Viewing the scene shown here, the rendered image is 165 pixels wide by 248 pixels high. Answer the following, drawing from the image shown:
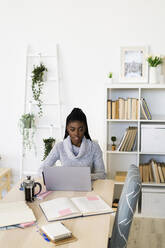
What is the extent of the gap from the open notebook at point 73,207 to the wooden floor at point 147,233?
44.5 inches

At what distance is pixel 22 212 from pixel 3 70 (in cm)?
238

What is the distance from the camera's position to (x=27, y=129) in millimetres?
3586

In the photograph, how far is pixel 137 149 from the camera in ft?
10.9

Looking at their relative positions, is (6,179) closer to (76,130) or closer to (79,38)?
(76,130)

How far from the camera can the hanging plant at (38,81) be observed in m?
3.46

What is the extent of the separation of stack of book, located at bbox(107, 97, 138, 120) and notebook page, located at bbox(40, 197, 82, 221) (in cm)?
165

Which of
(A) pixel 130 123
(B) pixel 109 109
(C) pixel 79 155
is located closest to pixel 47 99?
(B) pixel 109 109

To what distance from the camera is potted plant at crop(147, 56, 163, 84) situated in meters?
3.24

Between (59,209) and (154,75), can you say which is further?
(154,75)

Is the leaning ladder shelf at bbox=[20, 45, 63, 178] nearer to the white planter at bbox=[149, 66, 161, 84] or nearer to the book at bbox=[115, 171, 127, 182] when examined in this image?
the book at bbox=[115, 171, 127, 182]

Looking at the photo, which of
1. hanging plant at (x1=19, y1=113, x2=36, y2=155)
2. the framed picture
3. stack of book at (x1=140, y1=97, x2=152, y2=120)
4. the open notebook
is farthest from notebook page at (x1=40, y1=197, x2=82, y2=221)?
the framed picture

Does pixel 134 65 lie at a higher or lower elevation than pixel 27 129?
higher

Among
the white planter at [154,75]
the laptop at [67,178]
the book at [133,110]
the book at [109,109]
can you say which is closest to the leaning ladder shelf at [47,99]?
the book at [109,109]

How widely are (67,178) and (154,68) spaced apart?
71.7 inches
